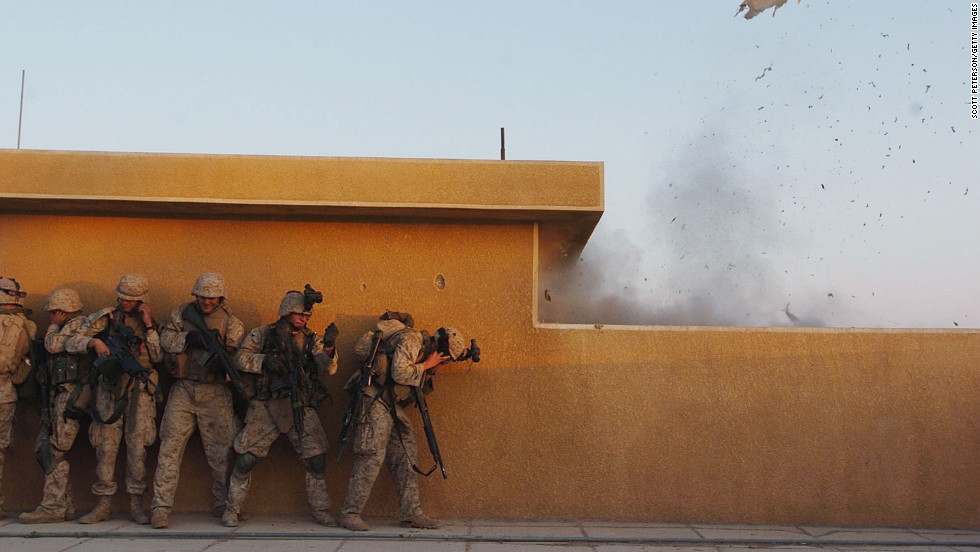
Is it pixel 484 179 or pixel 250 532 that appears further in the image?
pixel 484 179

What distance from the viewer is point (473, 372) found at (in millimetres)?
7246

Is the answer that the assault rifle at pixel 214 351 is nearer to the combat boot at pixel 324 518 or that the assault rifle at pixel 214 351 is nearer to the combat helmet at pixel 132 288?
the combat helmet at pixel 132 288

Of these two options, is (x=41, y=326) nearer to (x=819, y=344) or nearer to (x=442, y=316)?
(x=442, y=316)

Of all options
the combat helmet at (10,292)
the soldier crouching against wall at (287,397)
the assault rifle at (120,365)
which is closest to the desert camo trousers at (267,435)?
the soldier crouching against wall at (287,397)

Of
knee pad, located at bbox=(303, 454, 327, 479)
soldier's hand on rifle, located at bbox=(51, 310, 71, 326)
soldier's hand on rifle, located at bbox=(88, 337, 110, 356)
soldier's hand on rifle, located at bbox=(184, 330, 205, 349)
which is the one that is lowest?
knee pad, located at bbox=(303, 454, 327, 479)

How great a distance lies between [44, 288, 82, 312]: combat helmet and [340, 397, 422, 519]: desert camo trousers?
98.8 inches

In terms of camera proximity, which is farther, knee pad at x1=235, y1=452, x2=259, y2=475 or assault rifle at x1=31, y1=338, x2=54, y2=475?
assault rifle at x1=31, y1=338, x2=54, y2=475

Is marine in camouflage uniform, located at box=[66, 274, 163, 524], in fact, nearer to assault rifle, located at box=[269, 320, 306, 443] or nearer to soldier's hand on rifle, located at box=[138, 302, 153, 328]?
soldier's hand on rifle, located at box=[138, 302, 153, 328]

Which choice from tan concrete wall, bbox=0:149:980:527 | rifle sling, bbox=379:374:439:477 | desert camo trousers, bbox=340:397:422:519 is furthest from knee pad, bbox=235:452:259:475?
rifle sling, bbox=379:374:439:477

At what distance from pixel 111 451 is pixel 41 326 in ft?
4.59

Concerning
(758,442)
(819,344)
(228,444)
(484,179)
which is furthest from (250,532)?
(819,344)

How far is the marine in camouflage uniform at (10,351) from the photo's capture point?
683 centimetres

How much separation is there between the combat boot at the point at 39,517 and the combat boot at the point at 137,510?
54 cm

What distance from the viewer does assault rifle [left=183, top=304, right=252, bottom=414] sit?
6.68 metres
